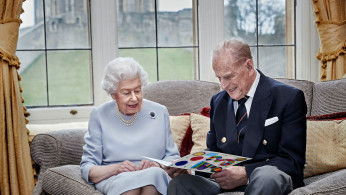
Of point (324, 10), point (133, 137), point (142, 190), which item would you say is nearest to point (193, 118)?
point (133, 137)

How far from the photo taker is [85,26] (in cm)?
351

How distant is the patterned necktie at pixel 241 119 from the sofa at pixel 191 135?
1.42 ft

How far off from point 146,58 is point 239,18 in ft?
2.75

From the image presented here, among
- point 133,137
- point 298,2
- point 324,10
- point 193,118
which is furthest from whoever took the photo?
point 298,2


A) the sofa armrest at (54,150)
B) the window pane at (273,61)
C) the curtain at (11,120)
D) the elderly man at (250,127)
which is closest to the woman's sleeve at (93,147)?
the sofa armrest at (54,150)

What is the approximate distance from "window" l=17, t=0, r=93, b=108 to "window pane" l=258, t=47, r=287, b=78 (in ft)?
4.69

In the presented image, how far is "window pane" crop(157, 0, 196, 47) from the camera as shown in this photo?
361 cm

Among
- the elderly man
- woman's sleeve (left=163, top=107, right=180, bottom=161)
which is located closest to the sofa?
the elderly man

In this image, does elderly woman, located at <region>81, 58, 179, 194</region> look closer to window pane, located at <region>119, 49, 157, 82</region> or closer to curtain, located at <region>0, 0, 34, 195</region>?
curtain, located at <region>0, 0, 34, 195</region>

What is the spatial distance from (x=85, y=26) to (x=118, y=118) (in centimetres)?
137

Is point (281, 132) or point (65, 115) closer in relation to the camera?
point (281, 132)

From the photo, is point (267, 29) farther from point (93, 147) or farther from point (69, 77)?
point (93, 147)

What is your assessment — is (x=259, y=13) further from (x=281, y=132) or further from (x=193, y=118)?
(x=281, y=132)

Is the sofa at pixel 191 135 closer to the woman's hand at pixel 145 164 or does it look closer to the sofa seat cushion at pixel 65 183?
the sofa seat cushion at pixel 65 183
